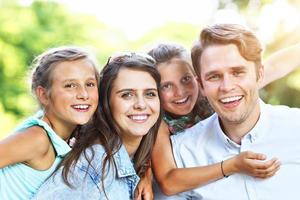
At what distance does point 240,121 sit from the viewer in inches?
81.0

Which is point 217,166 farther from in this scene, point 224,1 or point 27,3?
point 27,3

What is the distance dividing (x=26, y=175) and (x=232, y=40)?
0.88 m

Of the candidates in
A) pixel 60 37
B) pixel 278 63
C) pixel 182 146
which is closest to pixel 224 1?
pixel 60 37

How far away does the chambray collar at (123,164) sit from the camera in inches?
79.1

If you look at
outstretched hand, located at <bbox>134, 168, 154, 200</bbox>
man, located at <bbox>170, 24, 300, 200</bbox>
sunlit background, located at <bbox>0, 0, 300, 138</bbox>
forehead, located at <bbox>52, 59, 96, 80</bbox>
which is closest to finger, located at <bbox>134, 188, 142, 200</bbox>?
outstretched hand, located at <bbox>134, 168, 154, 200</bbox>

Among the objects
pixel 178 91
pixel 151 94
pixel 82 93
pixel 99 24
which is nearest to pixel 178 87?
pixel 178 91

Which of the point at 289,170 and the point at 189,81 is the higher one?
the point at 189,81

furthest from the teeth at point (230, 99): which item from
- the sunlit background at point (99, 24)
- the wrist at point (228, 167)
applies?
the sunlit background at point (99, 24)

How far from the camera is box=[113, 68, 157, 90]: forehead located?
208 cm

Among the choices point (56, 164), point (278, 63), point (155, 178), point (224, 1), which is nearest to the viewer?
point (56, 164)

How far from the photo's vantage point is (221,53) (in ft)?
6.70

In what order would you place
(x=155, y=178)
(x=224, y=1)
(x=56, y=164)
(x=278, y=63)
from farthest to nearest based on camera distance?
(x=224, y=1) < (x=278, y=63) < (x=155, y=178) < (x=56, y=164)

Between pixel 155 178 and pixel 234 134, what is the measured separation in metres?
0.35

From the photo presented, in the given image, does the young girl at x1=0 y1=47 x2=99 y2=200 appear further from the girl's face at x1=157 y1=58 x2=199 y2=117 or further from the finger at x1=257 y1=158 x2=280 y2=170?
the finger at x1=257 y1=158 x2=280 y2=170
